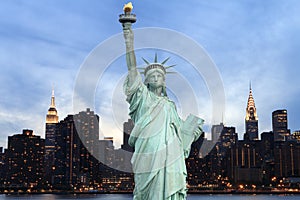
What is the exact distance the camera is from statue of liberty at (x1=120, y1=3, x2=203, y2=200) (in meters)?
9.98

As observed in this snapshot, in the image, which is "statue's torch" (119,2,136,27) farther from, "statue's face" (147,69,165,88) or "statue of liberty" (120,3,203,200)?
"statue's face" (147,69,165,88)

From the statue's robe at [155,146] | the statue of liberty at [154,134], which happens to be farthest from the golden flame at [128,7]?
the statue's robe at [155,146]

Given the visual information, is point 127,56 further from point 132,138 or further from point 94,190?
point 94,190

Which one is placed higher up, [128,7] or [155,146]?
[128,7]

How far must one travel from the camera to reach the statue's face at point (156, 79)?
1045 cm

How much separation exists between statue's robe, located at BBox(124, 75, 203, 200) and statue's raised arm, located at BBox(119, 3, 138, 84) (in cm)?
16

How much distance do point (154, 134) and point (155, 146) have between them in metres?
0.24

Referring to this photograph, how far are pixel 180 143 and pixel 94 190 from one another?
18803cm

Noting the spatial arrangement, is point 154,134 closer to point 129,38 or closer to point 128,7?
point 129,38

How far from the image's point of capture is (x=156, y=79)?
10477 millimetres

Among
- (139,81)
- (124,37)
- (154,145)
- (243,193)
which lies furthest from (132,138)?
(243,193)

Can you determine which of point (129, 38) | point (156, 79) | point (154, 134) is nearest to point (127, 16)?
point (129, 38)

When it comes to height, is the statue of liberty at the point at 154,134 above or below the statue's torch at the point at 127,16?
below

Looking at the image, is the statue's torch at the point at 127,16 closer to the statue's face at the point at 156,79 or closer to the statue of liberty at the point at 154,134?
the statue of liberty at the point at 154,134
